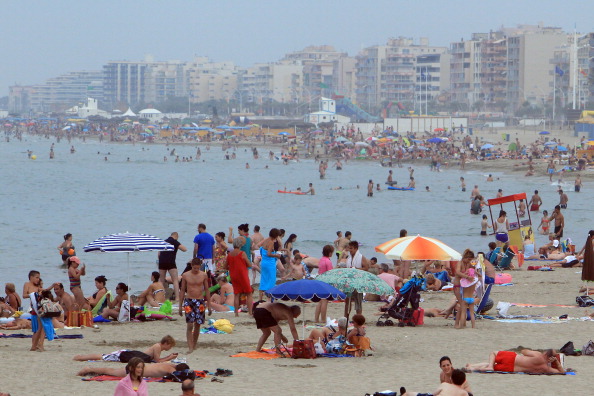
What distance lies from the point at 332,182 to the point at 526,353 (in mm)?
49815

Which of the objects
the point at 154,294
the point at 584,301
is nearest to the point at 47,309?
the point at 154,294

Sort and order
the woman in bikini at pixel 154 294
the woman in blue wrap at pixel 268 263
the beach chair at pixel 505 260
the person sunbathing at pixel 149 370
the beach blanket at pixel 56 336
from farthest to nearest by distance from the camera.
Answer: the beach chair at pixel 505 260, the woman in bikini at pixel 154 294, the woman in blue wrap at pixel 268 263, the beach blanket at pixel 56 336, the person sunbathing at pixel 149 370

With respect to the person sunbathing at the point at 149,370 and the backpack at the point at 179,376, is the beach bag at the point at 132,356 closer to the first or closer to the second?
the person sunbathing at the point at 149,370

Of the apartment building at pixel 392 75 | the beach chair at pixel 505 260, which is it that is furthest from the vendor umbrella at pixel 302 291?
the apartment building at pixel 392 75

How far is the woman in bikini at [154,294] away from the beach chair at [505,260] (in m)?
7.19

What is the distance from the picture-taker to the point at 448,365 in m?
9.18

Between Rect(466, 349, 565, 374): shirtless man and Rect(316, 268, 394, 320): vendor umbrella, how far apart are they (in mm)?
1730

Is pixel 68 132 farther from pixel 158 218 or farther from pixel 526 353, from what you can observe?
pixel 526 353

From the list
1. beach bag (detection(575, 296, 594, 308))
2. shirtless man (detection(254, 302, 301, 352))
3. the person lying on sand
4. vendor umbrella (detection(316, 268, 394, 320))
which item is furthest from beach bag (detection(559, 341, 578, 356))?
beach bag (detection(575, 296, 594, 308))

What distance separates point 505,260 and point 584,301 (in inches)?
204

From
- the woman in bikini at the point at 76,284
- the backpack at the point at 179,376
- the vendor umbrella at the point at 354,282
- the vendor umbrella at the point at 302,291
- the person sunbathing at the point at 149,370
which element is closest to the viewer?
the backpack at the point at 179,376

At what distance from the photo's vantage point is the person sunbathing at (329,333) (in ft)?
38.7

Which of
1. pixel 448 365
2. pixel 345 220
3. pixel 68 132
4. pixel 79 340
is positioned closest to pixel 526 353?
pixel 448 365

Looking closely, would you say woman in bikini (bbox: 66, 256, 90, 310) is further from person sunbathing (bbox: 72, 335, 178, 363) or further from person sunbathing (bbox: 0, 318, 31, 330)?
person sunbathing (bbox: 72, 335, 178, 363)
